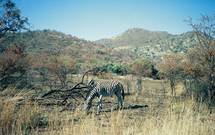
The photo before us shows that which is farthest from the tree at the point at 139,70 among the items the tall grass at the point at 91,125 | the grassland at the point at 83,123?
the tall grass at the point at 91,125

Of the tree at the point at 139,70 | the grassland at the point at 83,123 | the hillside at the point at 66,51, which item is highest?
the hillside at the point at 66,51

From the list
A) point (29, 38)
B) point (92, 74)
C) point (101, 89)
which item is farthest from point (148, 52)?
point (101, 89)

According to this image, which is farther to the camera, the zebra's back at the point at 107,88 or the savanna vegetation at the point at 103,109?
the zebra's back at the point at 107,88

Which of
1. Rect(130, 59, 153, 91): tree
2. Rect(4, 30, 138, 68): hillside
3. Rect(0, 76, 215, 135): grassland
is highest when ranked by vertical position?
Rect(4, 30, 138, 68): hillside

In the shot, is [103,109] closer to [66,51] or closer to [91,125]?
[91,125]

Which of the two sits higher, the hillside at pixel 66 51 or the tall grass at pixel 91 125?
the hillside at pixel 66 51

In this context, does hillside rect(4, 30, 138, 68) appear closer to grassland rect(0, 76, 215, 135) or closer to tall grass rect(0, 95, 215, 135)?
grassland rect(0, 76, 215, 135)

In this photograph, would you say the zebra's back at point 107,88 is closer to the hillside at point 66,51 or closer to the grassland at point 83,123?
the grassland at point 83,123

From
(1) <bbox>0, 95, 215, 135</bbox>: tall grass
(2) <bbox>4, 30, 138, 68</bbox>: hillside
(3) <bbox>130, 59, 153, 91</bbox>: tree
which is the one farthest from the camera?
(2) <bbox>4, 30, 138, 68</bbox>: hillside

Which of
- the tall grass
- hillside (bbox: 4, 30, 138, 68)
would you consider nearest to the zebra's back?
the tall grass

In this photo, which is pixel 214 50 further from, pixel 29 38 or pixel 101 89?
pixel 29 38

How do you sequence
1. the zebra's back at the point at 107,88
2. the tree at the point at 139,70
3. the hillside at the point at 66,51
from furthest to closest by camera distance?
the hillside at the point at 66,51, the tree at the point at 139,70, the zebra's back at the point at 107,88

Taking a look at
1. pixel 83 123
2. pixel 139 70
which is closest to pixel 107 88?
pixel 83 123

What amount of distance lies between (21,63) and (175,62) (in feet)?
58.0
